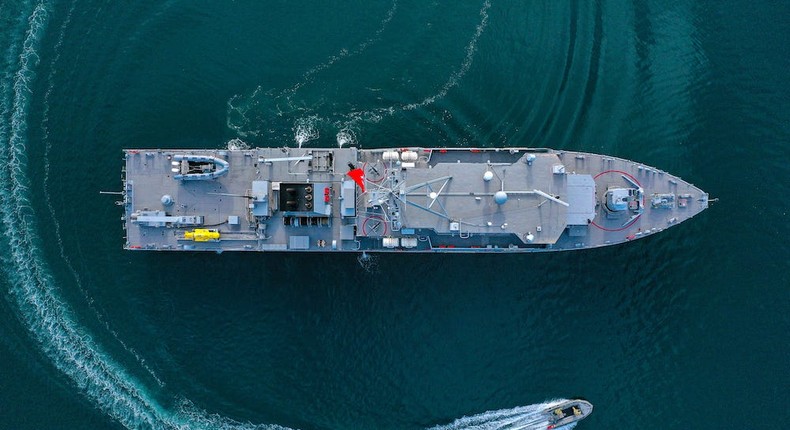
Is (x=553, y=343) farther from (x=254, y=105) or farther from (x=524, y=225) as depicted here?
(x=254, y=105)

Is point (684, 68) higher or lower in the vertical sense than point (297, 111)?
higher

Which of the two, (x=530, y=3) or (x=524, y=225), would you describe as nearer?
(x=524, y=225)

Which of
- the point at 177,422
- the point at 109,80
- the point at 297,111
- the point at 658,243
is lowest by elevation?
the point at 177,422

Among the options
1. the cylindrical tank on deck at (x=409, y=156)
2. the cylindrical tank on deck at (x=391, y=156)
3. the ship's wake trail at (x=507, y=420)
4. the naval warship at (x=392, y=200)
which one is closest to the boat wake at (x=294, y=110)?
the naval warship at (x=392, y=200)

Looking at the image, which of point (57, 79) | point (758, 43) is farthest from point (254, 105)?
point (758, 43)

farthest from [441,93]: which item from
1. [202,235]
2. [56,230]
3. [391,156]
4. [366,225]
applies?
[56,230]

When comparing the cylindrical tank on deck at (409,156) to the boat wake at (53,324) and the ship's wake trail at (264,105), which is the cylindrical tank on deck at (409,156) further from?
the boat wake at (53,324)
